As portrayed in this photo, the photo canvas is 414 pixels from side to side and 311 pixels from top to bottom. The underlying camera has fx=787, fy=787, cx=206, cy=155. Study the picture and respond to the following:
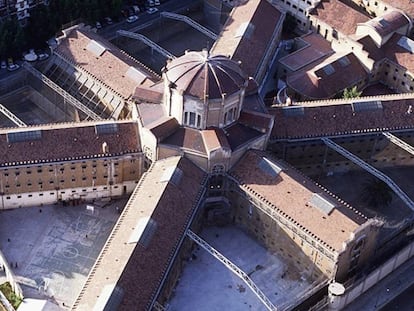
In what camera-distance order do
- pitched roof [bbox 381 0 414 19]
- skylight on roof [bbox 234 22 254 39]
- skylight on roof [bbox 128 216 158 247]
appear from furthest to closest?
pitched roof [bbox 381 0 414 19] < skylight on roof [bbox 234 22 254 39] < skylight on roof [bbox 128 216 158 247]

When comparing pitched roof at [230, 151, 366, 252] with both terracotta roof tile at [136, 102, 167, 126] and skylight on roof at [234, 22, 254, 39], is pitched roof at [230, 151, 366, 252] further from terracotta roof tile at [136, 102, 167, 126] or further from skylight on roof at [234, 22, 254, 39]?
skylight on roof at [234, 22, 254, 39]

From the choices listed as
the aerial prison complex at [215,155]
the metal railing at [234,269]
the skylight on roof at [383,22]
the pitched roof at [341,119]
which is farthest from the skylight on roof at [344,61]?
the metal railing at [234,269]

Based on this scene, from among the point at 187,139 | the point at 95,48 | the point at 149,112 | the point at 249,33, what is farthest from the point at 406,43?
the point at 95,48

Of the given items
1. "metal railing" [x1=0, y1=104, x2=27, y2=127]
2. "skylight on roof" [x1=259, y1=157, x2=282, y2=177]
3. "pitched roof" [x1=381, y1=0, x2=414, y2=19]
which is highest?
"pitched roof" [x1=381, y1=0, x2=414, y2=19]

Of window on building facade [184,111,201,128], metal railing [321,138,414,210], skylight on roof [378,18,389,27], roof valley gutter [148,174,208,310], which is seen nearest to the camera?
roof valley gutter [148,174,208,310]

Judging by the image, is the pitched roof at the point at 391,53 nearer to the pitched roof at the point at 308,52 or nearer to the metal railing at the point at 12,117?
the pitched roof at the point at 308,52

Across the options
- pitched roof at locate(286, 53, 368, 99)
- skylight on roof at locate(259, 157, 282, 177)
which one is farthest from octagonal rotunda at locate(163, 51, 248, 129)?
pitched roof at locate(286, 53, 368, 99)

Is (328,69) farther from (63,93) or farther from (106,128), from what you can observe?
(63,93)
